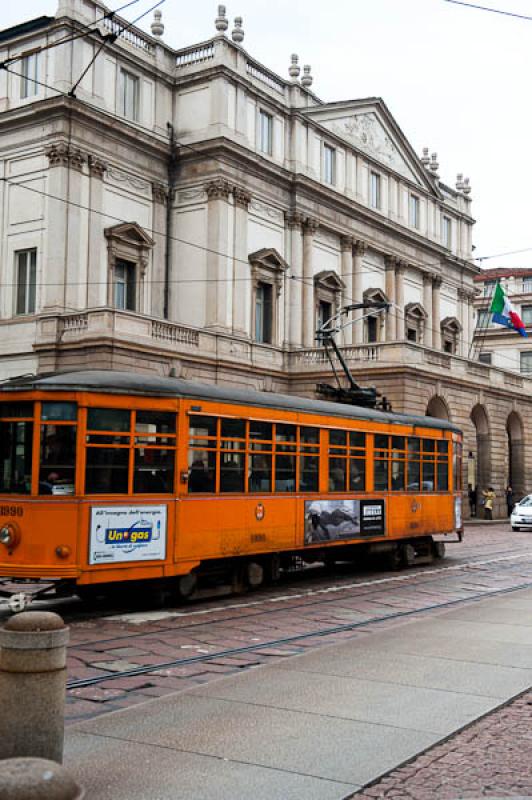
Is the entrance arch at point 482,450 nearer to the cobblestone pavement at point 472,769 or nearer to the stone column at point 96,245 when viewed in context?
the stone column at point 96,245

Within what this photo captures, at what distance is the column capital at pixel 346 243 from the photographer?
140ft

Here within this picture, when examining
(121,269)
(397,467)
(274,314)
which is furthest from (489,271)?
(397,467)

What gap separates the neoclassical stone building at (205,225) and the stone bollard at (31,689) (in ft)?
78.3

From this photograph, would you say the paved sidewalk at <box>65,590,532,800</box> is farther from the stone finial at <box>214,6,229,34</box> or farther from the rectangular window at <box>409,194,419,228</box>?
the rectangular window at <box>409,194,419,228</box>

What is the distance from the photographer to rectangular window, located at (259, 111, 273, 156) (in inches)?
1506

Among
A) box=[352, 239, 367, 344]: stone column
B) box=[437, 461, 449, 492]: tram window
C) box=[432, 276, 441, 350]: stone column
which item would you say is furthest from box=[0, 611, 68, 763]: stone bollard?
box=[432, 276, 441, 350]: stone column

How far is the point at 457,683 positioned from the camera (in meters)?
8.16

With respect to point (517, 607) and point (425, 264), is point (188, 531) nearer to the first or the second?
point (517, 607)

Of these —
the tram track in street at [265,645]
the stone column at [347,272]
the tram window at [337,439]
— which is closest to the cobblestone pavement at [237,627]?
the tram track in street at [265,645]

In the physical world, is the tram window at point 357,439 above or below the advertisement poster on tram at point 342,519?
above

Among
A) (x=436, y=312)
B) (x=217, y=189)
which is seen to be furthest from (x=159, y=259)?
(x=436, y=312)

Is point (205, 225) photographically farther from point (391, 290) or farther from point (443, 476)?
point (443, 476)

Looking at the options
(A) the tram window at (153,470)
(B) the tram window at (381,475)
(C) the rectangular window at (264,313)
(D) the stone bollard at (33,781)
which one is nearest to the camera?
(D) the stone bollard at (33,781)

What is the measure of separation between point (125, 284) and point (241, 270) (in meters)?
4.89
